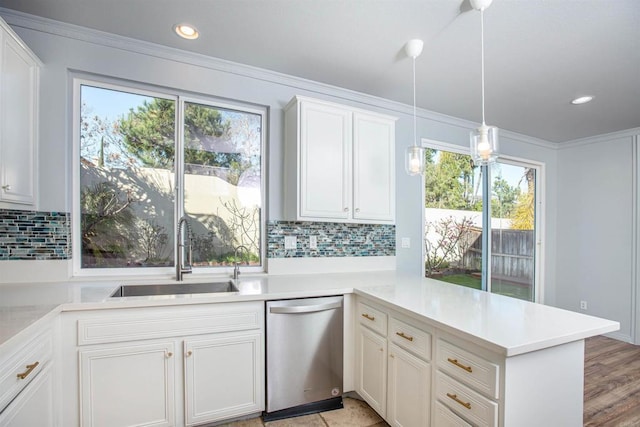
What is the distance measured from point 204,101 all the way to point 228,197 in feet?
2.54

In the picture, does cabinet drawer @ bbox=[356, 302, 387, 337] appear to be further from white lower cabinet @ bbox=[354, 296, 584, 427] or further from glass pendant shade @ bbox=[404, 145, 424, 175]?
glass pendant shade @ bbox=[404, 145, 424, 175]

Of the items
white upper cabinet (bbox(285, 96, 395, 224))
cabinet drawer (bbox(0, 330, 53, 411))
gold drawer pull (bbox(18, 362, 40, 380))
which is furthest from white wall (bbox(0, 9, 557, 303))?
gold drawer pull (bbox(18, 362, 40, 380))

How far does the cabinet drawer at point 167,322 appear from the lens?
155 cm

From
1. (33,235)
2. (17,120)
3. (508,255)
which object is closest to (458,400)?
(33,235)

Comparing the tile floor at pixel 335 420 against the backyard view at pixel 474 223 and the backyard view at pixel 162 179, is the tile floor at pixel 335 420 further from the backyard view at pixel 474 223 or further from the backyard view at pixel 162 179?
the backyard view at pixel 474 223

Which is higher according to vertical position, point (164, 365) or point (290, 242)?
point (290, 242)

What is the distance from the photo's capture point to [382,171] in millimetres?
2590

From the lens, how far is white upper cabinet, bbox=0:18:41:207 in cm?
155

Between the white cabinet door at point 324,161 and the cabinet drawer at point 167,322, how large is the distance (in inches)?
33.4

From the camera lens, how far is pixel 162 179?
Answer: 7.45 ft

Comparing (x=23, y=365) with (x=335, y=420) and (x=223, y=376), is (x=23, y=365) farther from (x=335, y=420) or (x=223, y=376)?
(x=335, y=420)

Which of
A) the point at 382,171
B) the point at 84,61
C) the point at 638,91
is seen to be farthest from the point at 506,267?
the point at 84,61

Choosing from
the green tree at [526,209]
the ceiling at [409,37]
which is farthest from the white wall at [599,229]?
the ceiling at [409,37]

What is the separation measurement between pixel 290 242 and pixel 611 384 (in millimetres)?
2954
